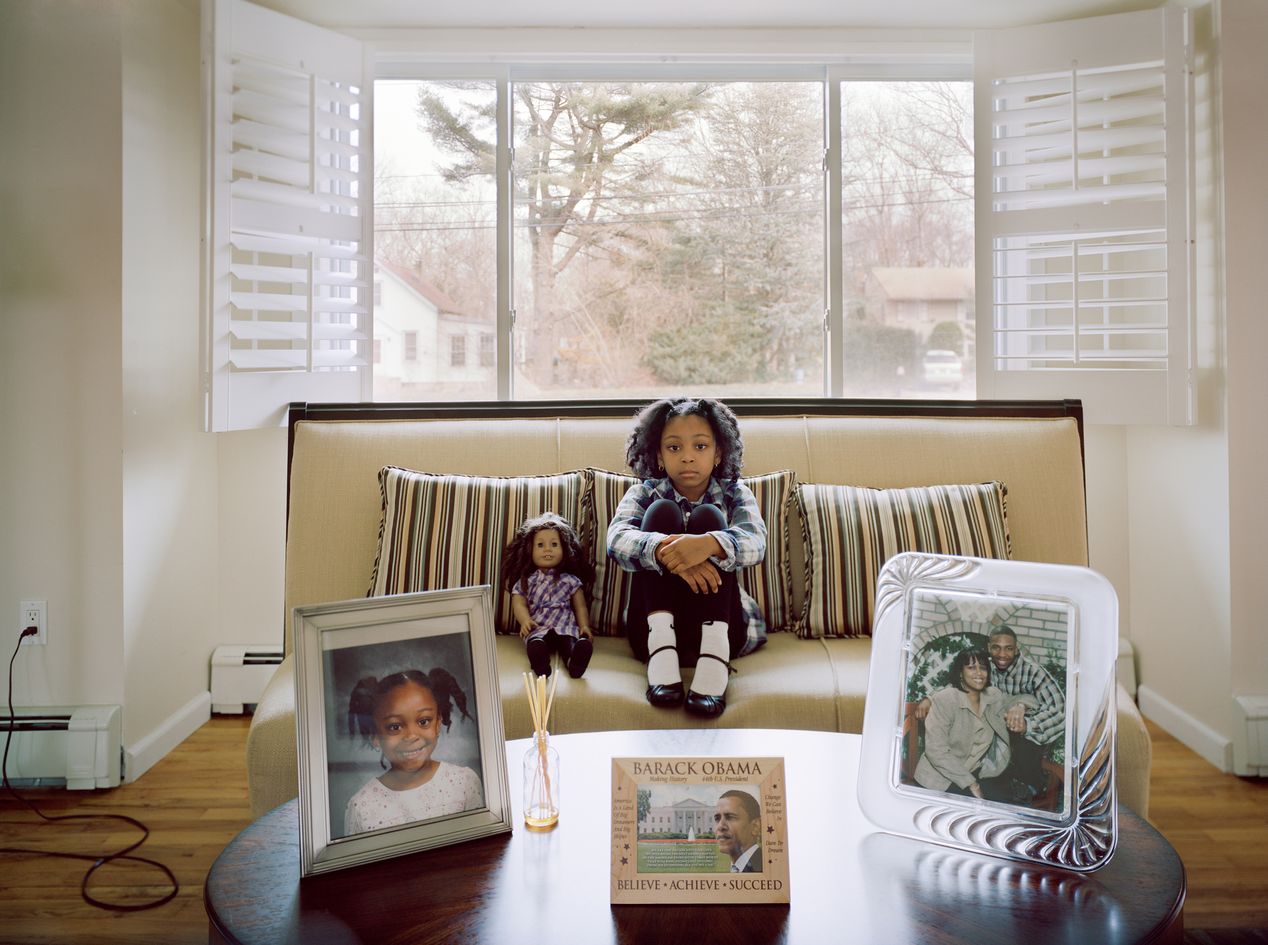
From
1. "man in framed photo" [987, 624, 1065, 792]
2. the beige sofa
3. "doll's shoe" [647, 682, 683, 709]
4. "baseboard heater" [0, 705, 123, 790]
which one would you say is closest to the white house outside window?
the beige sofa

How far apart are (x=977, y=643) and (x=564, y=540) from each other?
46.8 inches

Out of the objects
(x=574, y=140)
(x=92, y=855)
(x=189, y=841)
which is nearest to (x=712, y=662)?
(x=189, y=841)

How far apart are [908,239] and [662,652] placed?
1.81m

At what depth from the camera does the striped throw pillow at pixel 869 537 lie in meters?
2.24

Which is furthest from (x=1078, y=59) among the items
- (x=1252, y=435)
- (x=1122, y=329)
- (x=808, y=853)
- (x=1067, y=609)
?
(x=808, y=853)

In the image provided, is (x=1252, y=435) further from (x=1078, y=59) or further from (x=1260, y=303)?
(x=1078, y=59)

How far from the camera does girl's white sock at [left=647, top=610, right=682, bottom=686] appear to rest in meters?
1.91

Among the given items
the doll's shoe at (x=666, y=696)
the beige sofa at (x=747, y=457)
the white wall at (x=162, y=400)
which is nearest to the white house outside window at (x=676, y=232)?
the white wall at (x=162, y=400)

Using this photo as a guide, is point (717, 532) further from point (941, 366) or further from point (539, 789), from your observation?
point (941, 366)

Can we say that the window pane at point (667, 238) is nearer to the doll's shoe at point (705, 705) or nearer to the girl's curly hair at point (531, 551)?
the girl's curly hair at point (531, 551)

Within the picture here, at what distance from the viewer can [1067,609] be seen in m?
1.12

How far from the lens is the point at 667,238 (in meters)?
3.11

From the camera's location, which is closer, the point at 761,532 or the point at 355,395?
the point at 761,532

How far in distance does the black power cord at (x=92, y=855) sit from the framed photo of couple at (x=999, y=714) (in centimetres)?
148
